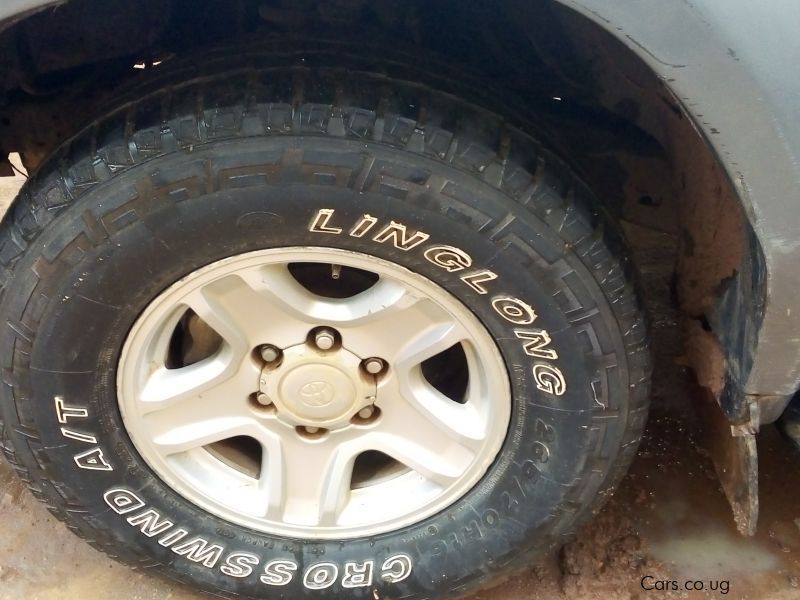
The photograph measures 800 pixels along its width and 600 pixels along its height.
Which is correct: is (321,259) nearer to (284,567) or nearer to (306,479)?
(306,479)

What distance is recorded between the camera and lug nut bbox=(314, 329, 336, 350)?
150 cm

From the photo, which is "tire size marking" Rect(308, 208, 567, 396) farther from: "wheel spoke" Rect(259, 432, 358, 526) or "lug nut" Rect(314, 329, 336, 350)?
"wheel spoke" Rect(259, 432, 358, 526)

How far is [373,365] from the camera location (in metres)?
1.55

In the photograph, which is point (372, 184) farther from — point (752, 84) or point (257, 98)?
point (752, 84)

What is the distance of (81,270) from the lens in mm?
1359

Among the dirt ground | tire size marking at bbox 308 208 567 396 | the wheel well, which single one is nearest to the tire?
tire size marking at bbox 308 208 567 396

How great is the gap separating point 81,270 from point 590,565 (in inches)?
58.1

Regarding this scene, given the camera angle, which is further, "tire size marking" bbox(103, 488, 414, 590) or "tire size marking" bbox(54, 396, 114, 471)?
"tire size marking" bbox(103, 488, 414, 590)

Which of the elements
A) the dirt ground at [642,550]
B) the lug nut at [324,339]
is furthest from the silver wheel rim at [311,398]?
the dirt ground at [642,550]

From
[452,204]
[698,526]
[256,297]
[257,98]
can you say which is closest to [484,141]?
[452,204]

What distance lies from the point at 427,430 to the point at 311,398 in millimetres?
277

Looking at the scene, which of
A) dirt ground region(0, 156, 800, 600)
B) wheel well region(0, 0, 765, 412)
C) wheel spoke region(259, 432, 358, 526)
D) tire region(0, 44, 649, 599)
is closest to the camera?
tire region(0, 44, 649, 599)

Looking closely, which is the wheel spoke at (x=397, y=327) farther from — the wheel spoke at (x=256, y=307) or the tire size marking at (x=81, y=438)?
the tire size marking at (x=81, y=438)


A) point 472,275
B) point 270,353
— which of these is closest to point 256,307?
point 270,353
